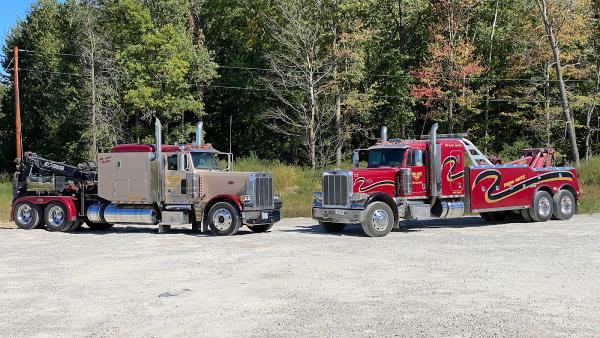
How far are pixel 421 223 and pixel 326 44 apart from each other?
22637mm

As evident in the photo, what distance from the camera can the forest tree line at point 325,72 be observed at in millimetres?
40844

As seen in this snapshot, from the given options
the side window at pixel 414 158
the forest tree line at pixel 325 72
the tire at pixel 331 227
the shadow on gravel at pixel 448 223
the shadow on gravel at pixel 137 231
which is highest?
the forest tree line at pixel 325 72

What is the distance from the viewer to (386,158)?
61.5ft

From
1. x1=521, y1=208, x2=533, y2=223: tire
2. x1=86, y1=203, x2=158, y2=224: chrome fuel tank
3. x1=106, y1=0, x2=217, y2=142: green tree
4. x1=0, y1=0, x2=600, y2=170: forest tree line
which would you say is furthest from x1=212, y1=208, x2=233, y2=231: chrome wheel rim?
x1=106, y1=0, x2=217, y2=142: green tree

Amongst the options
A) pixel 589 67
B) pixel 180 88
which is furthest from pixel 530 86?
pixel 180 88

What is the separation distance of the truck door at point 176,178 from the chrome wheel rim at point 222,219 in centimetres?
116

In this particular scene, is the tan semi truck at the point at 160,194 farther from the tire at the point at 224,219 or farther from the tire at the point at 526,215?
the tire at the point at 526,215

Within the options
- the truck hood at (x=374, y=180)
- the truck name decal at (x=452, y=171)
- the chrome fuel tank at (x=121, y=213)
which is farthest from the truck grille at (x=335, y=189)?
the chrome fuel tank at (x=121, y=213)

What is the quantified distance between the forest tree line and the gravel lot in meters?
24.9

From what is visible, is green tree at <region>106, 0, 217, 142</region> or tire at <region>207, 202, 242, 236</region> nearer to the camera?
tire at <region>207, 202, 242, 236</region>

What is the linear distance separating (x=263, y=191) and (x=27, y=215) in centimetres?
857

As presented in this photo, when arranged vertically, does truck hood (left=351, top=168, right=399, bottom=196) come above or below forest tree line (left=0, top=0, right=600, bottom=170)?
below

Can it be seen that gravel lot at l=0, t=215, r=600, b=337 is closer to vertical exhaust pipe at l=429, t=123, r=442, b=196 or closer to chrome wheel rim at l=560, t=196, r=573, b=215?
vertical exhaust pipe at l=429, t=123, r=442, b=196

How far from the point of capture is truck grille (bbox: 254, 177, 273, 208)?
18375mm
